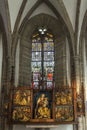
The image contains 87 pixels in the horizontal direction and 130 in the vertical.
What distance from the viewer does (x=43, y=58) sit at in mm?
19062

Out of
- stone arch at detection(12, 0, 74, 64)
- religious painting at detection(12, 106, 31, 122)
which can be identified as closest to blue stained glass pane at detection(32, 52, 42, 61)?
stone arch at detection(12, 0, 74, 64)

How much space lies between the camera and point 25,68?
60.0 feet

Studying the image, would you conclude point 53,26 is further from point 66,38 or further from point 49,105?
point 49,105

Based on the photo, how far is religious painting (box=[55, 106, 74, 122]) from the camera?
15.3m

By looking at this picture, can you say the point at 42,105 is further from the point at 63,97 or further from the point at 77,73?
the point at 77,73

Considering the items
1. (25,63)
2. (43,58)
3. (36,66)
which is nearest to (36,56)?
(43,58)

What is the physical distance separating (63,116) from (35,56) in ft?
19.4

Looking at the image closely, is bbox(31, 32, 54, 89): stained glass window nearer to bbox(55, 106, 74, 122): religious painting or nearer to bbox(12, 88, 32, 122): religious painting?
bbox(12, 88, 32, 122): religious painting

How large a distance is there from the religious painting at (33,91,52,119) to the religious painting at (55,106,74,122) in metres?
0.46

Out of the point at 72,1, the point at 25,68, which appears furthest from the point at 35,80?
the point at 72,1

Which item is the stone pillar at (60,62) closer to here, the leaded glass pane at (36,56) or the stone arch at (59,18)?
the stone arch at (59,18)

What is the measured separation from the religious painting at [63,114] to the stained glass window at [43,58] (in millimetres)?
2788

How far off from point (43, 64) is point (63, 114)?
5.00 m

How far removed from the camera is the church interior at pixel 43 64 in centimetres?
1545
